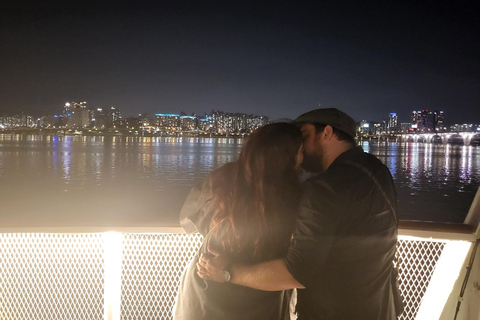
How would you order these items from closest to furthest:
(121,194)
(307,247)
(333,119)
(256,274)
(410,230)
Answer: (307,247) → (256,274) → (333,119) → (410,230) → (121,194)

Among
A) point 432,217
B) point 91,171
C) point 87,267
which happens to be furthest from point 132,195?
point 87,267

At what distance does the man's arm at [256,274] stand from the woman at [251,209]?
0.04 metres

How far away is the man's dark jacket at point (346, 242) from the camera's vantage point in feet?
4.88

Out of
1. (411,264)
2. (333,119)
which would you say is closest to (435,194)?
(411,264)

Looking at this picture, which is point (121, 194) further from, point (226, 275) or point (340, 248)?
point (340, 248)

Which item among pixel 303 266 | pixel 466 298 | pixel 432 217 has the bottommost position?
pixel 432 217

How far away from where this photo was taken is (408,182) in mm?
32094

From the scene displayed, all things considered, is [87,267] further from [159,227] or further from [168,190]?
[168,190]

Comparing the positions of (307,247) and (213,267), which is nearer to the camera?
(307,247)

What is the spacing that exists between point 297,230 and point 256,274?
0.26 m

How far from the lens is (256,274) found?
1.61m

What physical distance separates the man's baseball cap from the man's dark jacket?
0.12 m

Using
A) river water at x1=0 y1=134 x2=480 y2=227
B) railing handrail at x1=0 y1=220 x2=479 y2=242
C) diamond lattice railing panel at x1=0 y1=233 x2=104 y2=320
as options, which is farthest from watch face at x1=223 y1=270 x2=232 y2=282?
river water at x1=0 y1=134 x2=480 y2=227

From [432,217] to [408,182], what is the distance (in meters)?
12.9
